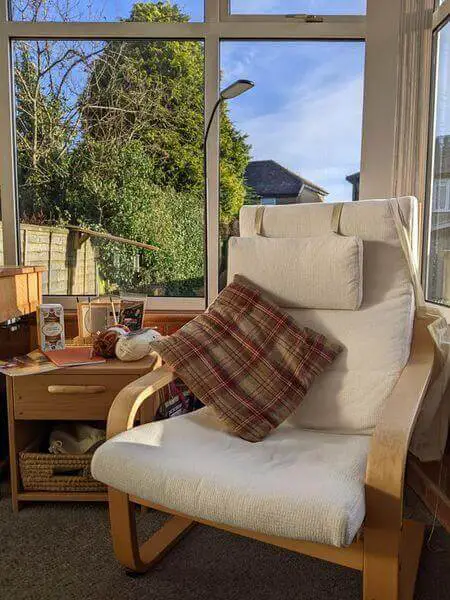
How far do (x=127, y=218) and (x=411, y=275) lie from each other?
135cm

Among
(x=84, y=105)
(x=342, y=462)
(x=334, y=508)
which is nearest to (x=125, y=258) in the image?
(x=84, y=105)

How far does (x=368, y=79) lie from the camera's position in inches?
82.6

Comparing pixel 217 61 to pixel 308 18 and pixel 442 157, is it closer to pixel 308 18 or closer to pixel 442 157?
pixel 308 18

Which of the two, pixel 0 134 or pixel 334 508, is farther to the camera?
pixel 0 134

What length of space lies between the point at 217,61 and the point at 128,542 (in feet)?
6.43

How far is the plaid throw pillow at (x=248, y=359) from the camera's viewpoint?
144 cm

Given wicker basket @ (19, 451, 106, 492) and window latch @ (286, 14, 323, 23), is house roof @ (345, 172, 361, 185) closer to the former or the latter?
window latch @ (286, 14, 323, 23)

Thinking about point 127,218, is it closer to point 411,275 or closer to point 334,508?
point 411,275

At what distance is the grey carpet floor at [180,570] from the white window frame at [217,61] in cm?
104

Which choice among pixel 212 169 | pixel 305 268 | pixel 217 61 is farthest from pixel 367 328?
pixel 217 61

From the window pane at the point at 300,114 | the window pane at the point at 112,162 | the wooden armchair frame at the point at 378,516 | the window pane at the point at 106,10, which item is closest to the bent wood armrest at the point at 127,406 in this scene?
the wooden armchair frame at the point at 378,516

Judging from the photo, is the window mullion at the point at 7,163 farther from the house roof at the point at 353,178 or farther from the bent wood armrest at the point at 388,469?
the bent wood armrest at the point at 388,469

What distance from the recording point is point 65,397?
1646 mm

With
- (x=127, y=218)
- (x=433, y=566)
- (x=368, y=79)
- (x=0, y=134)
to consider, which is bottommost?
(x=433, y=566)
